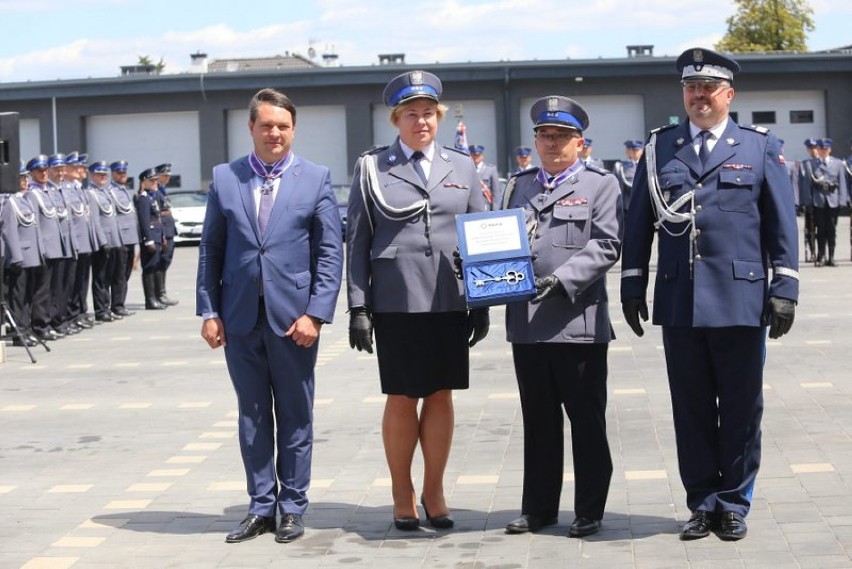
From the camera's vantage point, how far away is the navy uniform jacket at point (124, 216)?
800 inches

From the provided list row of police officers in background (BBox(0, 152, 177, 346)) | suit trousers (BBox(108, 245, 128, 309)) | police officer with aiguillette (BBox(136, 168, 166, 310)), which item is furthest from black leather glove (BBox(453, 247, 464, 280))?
police officer with aiguillette (BBox(136, 168, 166, 310))

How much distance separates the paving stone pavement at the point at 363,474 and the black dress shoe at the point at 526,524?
5cm

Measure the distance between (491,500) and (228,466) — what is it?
2.00 meters

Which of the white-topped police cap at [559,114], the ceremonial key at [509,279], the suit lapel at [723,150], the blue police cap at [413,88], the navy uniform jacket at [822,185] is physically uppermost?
the navy uniform jacket at [822,185]

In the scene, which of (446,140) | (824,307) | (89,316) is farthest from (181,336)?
(446,140)

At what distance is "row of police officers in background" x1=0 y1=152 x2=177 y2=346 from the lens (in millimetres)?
16750

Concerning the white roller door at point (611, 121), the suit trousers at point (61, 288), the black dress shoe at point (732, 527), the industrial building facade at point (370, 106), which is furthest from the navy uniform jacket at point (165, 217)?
the white roller door at point (611, 121)

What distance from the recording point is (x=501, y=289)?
6.48 meters

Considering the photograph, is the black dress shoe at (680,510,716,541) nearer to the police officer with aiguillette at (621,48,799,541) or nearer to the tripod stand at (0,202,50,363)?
the police officer with aiguillette at (621,48,799,541)

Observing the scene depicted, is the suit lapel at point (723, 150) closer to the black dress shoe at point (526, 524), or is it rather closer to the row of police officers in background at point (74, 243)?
the black dress shoe at point (526, 524)

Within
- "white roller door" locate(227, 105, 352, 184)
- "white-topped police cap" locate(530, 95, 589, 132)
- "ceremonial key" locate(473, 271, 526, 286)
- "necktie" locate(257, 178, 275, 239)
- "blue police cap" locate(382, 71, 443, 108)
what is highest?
"white roller door" locate(227, 105, 352, 184)

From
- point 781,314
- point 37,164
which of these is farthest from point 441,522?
point 37,164

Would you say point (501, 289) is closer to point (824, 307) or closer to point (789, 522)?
point (789, 522)

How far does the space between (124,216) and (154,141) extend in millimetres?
32650
